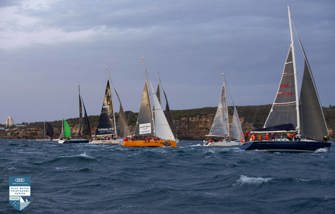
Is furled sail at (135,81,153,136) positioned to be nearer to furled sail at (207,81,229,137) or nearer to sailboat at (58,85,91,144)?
furled sail at (207,81,229,137)

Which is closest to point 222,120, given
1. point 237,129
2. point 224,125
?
point 224,125

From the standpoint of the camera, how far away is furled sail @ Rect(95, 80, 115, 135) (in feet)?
291

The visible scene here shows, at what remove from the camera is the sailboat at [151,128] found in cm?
6569

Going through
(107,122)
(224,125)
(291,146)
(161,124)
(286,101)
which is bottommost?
(291,146)

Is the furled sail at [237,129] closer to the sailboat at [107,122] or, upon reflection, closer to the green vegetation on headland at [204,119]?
the sailboat at [107,122]

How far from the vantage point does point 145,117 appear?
68375mm

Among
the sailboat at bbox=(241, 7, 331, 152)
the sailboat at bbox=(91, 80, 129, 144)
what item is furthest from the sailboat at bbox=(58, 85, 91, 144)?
the sailboat at bbox=(241, 7, 331, 152)

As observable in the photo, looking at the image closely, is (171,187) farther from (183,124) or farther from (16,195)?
(183,124)

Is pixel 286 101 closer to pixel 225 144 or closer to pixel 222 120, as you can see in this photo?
pixel 225 144

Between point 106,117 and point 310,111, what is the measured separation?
161 ft

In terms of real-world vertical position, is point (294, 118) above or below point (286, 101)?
below

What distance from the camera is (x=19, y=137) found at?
17238 cm

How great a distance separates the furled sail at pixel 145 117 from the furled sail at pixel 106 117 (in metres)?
20.3

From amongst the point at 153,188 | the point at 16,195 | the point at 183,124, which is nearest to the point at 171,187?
the point at 153,188
